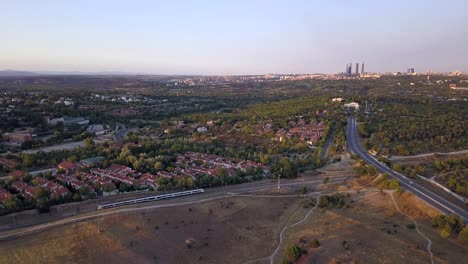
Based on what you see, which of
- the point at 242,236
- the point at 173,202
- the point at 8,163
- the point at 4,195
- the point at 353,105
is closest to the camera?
the point at 242,236

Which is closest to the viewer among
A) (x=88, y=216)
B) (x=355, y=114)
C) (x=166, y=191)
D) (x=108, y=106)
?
(x=88, y=216)

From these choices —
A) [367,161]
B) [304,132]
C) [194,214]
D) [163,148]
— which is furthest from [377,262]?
[304,132]

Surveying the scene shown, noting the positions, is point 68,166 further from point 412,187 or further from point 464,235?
point 464,235

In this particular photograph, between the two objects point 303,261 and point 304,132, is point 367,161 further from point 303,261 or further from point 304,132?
point 303,261

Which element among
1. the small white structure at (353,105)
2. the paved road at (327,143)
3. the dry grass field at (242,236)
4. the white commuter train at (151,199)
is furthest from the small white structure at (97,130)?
the small white structure at (353,105)

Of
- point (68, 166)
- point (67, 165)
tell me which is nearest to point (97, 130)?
point (67, 165)

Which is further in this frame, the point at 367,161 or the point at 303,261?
the point at 367,161

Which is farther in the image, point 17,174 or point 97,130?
point 97,130

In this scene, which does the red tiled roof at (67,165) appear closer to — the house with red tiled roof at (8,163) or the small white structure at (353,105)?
the house with red tiled roof at (8,163)
